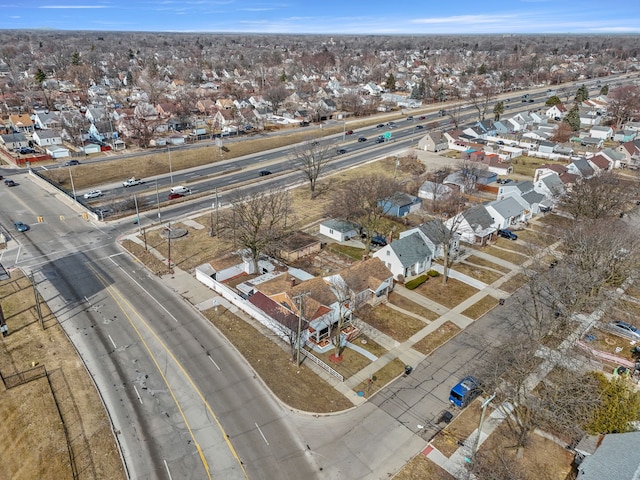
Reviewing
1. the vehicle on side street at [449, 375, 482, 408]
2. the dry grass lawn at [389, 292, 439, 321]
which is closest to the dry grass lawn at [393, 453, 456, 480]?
the vehicle on side street at [449, 375, 482, 408]

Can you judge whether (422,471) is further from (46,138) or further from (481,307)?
(46,138)

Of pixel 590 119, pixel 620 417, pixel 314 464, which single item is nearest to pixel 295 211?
pixel 314 464

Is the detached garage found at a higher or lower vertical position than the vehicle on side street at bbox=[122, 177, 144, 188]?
higher

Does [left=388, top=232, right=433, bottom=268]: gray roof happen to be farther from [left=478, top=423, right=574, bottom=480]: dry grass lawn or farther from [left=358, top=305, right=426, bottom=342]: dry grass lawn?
[left=478, top=423, right=574, bottom=480]: dry grass lawn

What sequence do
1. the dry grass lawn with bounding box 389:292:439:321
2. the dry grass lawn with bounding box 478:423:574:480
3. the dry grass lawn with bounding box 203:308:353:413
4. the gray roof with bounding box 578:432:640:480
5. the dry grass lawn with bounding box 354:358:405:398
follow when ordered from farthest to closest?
the dry grass lawn with bounding box 389:292:439:321 < the dry grass lawn with bounding box 354:358:405:398 < the dry grass lawn with bounding box 203:308:353:413 < the dry grass lawn with bounding box 478:423:574:480 < the gray roof with bounding box 578:432:640:480

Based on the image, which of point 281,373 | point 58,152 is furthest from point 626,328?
point 58,152

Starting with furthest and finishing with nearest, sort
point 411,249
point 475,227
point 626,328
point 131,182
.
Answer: point 131,182, point 475,227, point 411,249, point 626,328

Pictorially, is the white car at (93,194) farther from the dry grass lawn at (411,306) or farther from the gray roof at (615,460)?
the gray roof at (615,460)
